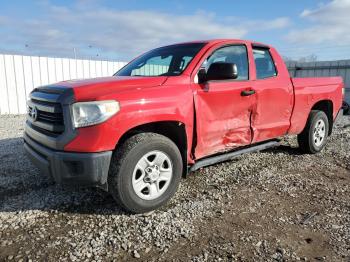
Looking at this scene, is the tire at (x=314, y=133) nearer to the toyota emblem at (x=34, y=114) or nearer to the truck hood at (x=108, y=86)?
the truck hood at (x=108, y=86)

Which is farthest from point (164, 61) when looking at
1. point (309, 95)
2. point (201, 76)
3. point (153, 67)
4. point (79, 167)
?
point (309, 95)

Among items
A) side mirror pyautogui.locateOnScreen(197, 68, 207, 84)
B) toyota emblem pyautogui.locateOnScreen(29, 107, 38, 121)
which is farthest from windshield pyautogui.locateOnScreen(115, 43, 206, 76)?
toyota emblem pyautogui.locateOnScreen(29, 107, 38, 121)

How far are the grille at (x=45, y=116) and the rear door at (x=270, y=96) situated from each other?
259 centimetres

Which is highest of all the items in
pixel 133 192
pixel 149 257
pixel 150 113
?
pixel 150 113

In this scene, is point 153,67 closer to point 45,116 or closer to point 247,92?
point 247,92

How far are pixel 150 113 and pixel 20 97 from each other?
32.4 feet

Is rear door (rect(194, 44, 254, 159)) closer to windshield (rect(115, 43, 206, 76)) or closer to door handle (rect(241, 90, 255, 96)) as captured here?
door handle (rect(241, 90, 255, 96))

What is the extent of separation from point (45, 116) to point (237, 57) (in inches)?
104

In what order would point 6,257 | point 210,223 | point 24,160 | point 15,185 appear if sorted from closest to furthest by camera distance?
point 6,257 < point 210,223 < point 15,185 < point 24,160

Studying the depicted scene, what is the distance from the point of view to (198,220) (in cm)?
331

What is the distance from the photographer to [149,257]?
8.83 feet

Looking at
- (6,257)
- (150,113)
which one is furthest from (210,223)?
(6,257)

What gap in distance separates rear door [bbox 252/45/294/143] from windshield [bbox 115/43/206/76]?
1.03 meters

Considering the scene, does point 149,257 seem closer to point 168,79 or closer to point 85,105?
point 85,105
